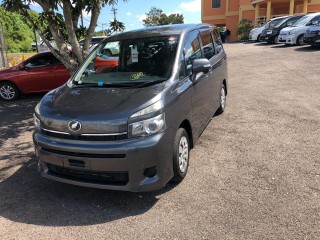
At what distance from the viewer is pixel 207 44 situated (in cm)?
550

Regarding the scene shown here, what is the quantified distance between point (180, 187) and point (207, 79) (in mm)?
1989

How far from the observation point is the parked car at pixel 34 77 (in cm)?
948

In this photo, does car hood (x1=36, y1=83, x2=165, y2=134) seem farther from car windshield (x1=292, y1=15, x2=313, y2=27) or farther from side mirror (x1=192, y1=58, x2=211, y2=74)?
car windshield (x1=292, y1=15, x2=313, y2=27)

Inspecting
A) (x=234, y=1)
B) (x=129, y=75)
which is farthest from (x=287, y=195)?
(x=234, y=1)

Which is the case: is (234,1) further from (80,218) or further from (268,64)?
(80,218)

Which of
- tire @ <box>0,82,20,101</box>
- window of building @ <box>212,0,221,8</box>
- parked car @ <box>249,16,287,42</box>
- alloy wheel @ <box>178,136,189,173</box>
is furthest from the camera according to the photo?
window of building @ <box>212,0,221,8</box>

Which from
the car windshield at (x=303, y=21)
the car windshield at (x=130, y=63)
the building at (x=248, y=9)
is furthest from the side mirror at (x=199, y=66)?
the building at (x=248, y=9)

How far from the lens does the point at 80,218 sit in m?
3.37

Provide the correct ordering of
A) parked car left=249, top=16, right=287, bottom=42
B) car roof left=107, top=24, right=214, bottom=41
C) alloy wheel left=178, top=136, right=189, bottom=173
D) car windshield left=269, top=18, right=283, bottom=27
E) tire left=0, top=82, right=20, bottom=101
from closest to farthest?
alloy wheel left=178, top=136, right=189, bottom=173, car roof left=107, top=24, right=214, bottom=41, tire left=0, top=82, right=20, bottom=101, car windshield left=269, top=18, right=283, bottom=27, parked car left=249, top=16, right=287, bottom=42

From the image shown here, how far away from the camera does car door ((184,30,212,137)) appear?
432cm

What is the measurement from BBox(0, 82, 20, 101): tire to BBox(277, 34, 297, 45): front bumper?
1511 centimetres

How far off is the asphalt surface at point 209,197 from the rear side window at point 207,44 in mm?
1357

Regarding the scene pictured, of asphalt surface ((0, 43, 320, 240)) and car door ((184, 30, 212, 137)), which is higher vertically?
car door ((184, 30, 212, 137))

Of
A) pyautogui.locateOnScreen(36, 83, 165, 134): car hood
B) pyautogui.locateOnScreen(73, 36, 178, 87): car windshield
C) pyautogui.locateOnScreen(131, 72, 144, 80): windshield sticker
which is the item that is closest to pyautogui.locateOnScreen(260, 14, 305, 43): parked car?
pyautogui.locateOnScreen(73, 36, 178, 87): car windshield
